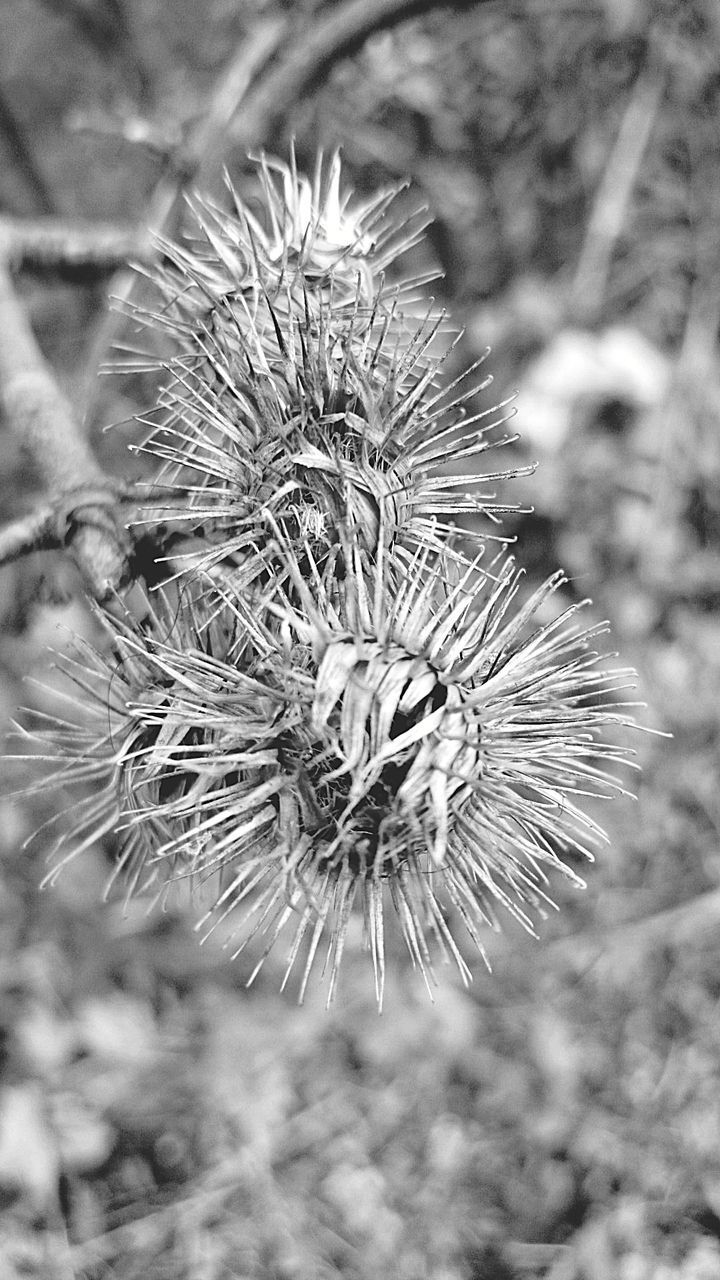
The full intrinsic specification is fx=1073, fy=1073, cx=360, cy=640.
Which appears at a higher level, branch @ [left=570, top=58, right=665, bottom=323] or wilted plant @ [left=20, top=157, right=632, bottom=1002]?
branch @ [left=570, top=58, right=665, bottom=323]

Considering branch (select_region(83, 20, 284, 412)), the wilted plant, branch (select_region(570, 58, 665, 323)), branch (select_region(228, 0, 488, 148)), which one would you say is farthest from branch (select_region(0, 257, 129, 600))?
branch (select_region(570, 58, 665, 323))

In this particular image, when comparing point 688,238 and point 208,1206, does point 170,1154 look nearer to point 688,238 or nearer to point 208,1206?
point 208,1206

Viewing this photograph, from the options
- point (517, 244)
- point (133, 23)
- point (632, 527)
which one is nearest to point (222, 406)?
point (632, 527)

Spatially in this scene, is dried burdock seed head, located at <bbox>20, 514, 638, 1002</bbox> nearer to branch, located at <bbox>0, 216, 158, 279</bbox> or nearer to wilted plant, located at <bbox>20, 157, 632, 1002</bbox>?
wilted plant, located at <bbox>20, 157, 632, 1002</bbox>

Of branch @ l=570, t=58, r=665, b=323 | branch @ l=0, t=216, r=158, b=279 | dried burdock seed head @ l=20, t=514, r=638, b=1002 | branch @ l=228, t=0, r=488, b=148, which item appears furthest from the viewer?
branch @ l=570, t=58, r=665, b=323

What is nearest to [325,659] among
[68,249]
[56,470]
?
[56,470]

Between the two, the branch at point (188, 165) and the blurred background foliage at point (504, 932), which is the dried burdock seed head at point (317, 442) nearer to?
the blurred background foliage at point (504, 932)

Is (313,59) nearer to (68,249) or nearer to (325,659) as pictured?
(68,249)
